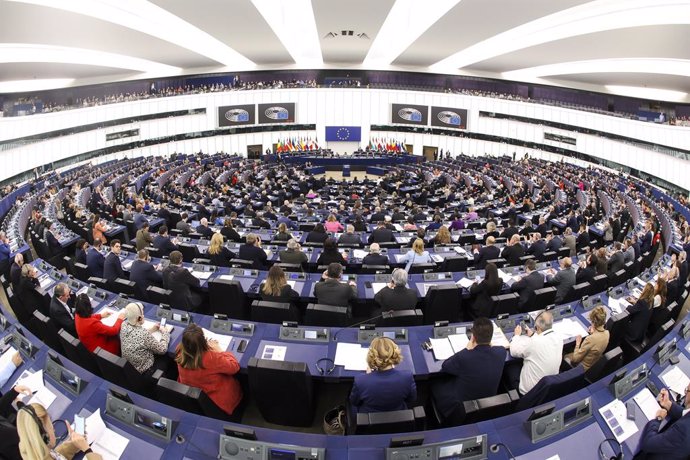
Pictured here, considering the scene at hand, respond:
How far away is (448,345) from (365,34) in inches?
877

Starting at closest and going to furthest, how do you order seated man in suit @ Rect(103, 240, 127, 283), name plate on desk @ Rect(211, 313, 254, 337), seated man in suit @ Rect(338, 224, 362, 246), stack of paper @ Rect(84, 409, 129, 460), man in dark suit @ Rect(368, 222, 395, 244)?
stack of paper @ Rect(84, 409, 129, 460) → name plate on desk @ Rect(211, 313, 254, 337) → seated man in suit @ Rect(103, 240, 127, 283) → seated man in suit @ Rect(338, 224, 362, 246) → man in dark suit @ Rect(368, 222, 395, 244)

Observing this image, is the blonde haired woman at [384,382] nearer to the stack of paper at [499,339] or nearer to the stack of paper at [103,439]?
the stack of paper at [499,339]

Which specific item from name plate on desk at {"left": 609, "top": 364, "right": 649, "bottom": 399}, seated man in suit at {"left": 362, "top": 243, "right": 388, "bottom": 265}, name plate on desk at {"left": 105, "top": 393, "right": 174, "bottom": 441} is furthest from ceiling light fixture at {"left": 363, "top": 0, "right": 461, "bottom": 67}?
name plate on desk at {"left": 105, "top": 393, "right": 174, "bottom": 441}

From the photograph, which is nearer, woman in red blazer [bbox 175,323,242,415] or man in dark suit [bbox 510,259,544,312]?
woman in red blazer [bbox 175,323,242,415]

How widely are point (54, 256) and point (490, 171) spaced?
22900mm

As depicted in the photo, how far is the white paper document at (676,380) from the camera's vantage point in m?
4.50

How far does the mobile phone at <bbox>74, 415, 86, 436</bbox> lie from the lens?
3.70m

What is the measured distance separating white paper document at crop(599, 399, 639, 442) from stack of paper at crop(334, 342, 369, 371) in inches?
96.0

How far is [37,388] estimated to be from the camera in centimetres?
436

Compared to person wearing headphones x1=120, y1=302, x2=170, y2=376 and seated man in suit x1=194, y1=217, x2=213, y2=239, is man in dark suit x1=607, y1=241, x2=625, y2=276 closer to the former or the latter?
person wearing headphones x1=120, y1=302, x2=170, y2=376

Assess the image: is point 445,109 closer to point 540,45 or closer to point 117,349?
point 540,45

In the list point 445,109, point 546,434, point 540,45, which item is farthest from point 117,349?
point 445,109

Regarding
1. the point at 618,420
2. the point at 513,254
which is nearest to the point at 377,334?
the point at 618,420

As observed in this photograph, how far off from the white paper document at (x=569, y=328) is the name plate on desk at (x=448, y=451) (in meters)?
2.91
